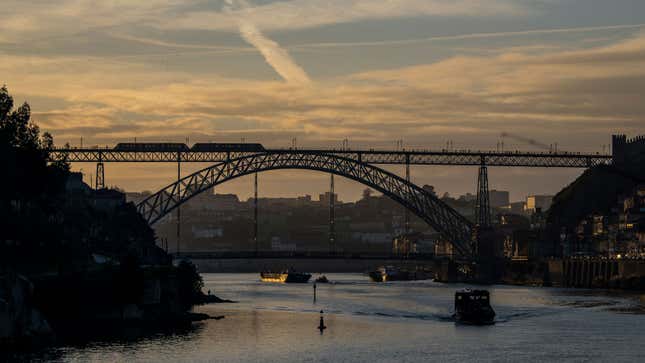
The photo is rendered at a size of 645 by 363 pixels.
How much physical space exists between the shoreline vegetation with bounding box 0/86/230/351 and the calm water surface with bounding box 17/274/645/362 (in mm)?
3281

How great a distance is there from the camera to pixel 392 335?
96.4 m

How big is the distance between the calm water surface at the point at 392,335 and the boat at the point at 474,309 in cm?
124

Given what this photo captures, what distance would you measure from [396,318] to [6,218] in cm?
3264

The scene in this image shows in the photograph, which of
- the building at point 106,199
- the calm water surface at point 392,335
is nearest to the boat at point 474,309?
Answer: the calm water surface at point 392,335

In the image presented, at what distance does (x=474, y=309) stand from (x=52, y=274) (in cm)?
3279

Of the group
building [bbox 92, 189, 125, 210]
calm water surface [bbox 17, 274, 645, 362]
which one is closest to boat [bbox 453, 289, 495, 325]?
calm water surface [bbox 17, 274, 645, 362]

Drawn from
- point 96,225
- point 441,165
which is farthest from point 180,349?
point 441,165

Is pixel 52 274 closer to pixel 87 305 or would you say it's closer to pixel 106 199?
pixel 87 305

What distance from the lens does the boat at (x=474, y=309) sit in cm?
10606

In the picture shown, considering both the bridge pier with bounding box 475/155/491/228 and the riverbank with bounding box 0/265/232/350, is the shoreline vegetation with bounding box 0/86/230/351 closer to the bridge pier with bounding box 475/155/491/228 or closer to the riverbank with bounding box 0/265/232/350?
the riverbank with bounding box 0/265/232/350

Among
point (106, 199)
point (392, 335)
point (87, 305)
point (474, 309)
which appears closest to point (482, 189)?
point (106, 199)

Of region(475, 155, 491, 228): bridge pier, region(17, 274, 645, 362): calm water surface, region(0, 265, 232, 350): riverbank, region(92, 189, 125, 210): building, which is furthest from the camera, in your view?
region(475, 155, 491, 228): bridge pier

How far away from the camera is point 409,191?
18588 centimetres

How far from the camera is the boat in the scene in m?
106
